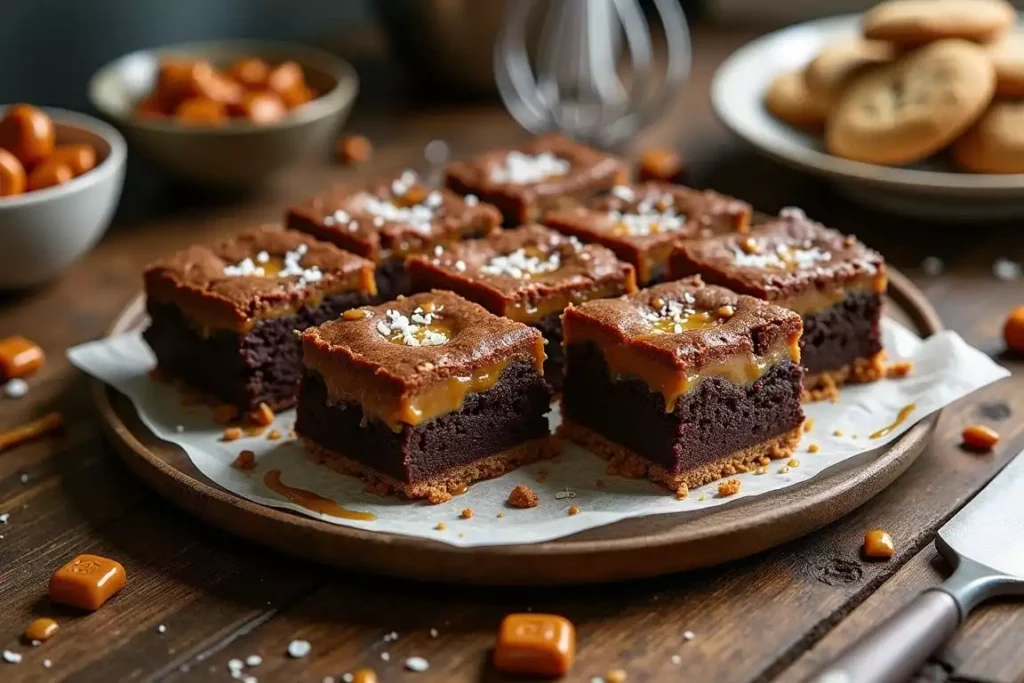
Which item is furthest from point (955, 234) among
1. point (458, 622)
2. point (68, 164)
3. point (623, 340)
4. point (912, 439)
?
point (68, 164)

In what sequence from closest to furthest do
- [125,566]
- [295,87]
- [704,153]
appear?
[125,566] < [295,87] < [704,153]

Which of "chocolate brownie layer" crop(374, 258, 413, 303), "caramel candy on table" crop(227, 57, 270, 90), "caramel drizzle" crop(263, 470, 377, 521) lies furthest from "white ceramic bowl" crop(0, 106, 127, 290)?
"caramel drizzle" crop(263, 470, 377, 521)

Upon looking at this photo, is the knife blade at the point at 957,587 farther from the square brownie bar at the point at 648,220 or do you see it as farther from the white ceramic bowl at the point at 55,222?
the white ceramic bowl at the point at 55,222

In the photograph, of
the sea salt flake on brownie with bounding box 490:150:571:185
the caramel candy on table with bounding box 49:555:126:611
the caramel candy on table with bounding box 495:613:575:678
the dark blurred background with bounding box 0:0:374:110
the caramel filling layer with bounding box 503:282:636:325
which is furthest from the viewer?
the dark blurred background with bounding box 0:0:374:110

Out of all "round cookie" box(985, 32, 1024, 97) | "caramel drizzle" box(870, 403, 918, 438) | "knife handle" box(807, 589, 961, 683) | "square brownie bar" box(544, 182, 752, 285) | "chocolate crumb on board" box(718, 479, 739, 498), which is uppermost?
"round cookie" box(985, 32, 1024, 97)

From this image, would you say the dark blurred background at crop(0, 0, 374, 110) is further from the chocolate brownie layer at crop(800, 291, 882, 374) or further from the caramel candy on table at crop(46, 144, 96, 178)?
the chocolate brownie layer at crop(800, 291, 882, 374)

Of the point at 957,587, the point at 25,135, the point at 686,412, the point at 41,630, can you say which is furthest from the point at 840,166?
the point at 41,630

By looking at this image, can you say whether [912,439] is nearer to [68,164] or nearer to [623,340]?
[623,340]
